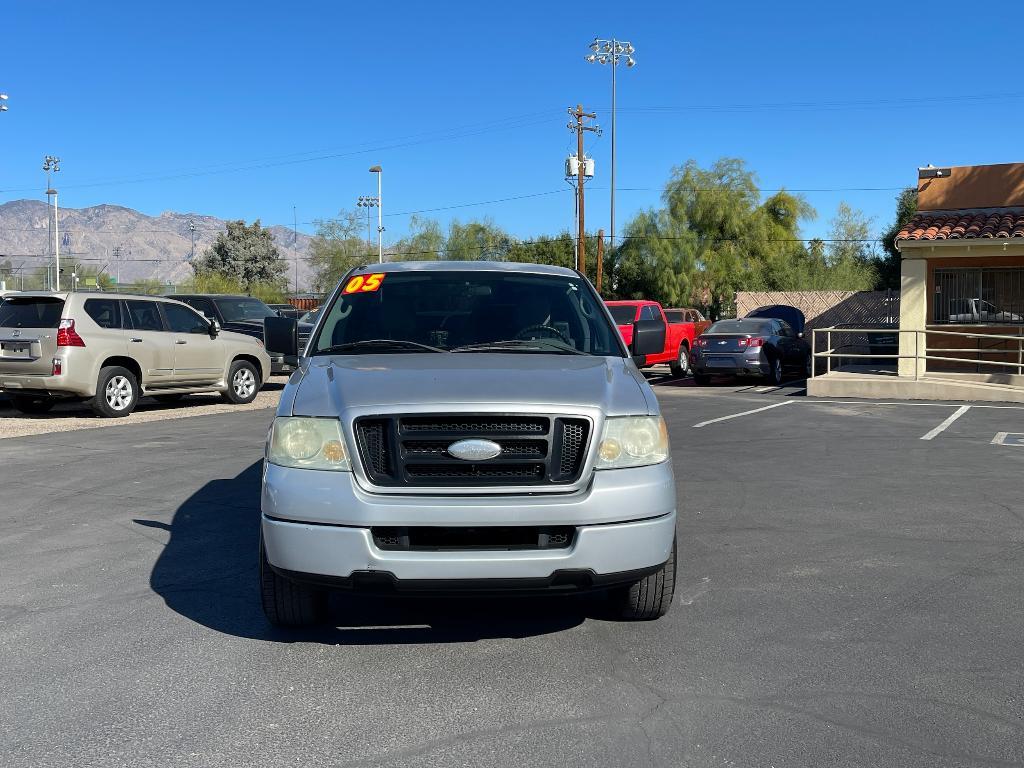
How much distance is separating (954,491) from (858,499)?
0.96 m

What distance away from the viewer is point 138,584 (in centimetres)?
572

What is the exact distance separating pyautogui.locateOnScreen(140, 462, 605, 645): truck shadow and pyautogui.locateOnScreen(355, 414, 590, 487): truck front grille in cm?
57

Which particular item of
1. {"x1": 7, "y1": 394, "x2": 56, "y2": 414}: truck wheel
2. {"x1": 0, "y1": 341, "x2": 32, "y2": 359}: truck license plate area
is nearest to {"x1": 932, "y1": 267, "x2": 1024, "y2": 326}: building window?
{"x1": 7, "y1": 394, "x2": 56, "y2": 414}: truck wheel

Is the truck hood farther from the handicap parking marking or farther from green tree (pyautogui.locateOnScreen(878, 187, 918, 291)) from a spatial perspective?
green tree (pyautogui.locateOnScreen(878, 187, 918, 291))

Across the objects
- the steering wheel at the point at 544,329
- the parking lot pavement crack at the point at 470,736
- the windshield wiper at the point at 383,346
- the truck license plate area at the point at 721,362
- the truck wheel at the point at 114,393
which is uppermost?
the steering wheel at the point at 544,329

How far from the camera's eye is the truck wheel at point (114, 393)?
1427 centimetres

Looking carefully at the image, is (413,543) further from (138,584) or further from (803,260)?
(803,260)

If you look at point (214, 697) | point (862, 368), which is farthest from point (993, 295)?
point (214, 697)

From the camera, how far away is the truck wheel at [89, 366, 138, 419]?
14273mm

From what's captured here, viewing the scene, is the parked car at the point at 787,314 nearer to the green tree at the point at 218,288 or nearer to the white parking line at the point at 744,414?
the white parking line at the point at 744,414

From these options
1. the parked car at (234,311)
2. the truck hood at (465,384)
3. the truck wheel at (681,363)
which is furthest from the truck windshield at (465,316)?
the truck wheel at (681,363)

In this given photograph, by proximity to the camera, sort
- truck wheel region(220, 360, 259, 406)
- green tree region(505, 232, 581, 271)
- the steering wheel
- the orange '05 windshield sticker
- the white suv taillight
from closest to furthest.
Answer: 1. the steering wheel
2. the orange '05 windshield sticker
3. the white suv taillight
4. truck wheel region(220, 360, 259, 406)
5. green tree region(505, 232, 581, 271)

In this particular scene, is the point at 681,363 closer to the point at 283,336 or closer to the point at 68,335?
the point at 68,335

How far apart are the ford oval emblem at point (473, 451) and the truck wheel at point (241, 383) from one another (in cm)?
1308
